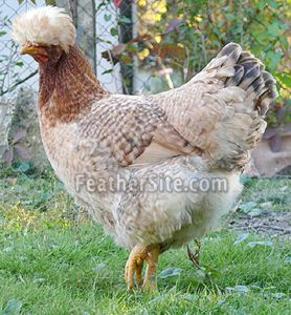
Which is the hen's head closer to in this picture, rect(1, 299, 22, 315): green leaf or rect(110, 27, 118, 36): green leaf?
rect(1, 299, 22, 315): green leaf

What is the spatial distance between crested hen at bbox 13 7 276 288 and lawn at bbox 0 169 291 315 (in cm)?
22

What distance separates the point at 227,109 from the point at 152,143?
1.23 feet

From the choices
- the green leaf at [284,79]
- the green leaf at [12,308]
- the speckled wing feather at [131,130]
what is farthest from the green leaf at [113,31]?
the green leaf at [12,308]

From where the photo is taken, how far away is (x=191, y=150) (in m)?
3.83

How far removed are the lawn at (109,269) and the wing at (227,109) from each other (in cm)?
62

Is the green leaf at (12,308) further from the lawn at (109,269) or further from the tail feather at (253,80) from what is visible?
the tail feather at (253,80)

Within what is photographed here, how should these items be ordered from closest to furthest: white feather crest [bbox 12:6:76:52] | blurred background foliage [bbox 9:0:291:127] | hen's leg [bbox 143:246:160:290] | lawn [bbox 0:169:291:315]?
lawn [bbox 0:169:291:315] < hen's leg [bbox 143:246:160:290] < white feather crest [bbox 12:6:76:52] < blurred background foliage [bbox 9:0:291:127]

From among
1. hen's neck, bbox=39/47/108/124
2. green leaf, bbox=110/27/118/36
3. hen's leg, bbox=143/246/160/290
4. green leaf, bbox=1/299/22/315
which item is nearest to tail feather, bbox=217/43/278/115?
hen's neck, bbox=39/47/108/124

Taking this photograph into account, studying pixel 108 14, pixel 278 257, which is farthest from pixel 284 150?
pixel 278 257

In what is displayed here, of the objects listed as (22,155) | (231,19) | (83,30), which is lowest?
(22,155)

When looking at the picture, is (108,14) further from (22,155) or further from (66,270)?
(66,270)

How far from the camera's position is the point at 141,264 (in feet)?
13.3

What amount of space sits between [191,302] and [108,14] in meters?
4.36

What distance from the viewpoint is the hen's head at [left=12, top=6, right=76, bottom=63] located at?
4102mm
